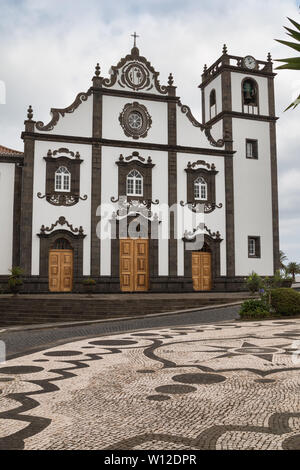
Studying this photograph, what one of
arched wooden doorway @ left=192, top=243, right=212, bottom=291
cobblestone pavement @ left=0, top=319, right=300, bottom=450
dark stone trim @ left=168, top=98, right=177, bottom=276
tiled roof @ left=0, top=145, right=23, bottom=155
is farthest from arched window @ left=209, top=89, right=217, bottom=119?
cobblestone pavement @ left=0, top=319, right=300, bottom=450

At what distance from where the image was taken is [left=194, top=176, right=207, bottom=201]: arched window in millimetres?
25984

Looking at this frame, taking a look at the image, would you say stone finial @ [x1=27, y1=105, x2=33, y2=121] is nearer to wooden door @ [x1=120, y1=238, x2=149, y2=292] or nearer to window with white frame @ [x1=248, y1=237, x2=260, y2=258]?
wooden door @ [x1=120, y1=238, x2=149, y2=292]

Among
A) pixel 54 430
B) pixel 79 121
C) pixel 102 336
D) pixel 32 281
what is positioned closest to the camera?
pixel 54 430

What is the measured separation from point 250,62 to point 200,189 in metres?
8.39

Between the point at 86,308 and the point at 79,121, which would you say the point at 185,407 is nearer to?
the point at 86,308

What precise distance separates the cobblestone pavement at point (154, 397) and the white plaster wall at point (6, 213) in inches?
564

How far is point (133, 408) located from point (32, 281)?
18389mm

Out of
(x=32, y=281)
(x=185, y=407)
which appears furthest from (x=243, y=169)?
(x=185, y=407)

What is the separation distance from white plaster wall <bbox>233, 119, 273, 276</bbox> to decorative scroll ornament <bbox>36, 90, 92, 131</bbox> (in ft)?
28.5

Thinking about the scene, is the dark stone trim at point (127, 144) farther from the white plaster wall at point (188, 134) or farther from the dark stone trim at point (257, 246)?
the dark stone trim at point (257, 246)

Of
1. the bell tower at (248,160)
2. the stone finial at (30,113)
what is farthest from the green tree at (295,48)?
the bell tower at (248,160)

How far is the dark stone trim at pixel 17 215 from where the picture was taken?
76.5ft

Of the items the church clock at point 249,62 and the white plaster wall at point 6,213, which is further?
the church clock at point 249,62

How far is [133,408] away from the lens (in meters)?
5.01
